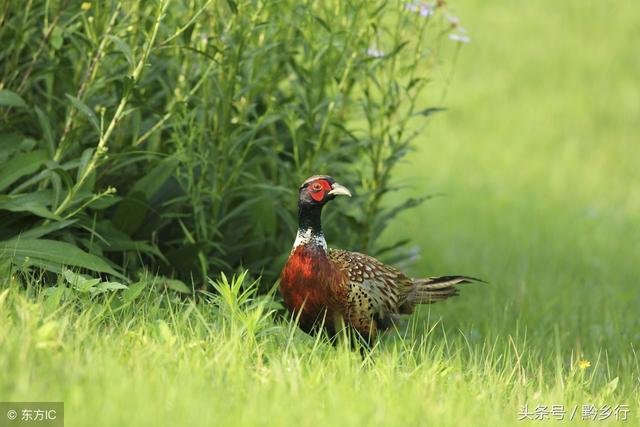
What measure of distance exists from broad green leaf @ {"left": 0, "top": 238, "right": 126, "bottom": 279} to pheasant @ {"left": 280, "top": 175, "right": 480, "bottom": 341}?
88 cm

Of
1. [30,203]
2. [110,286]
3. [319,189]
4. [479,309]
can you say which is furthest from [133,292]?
[479,309]

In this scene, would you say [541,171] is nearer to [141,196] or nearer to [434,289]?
[434,289]

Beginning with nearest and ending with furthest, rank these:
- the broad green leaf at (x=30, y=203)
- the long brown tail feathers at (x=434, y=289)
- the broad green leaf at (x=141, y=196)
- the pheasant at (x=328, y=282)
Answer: the pheasant at (x=328, y=282), the broad green leaf at (x=30, y=203), the long brown tail feathers at (x=434, y=289), the broad green leaf at (x=141, y=196)

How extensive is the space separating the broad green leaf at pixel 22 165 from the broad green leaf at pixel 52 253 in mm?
406

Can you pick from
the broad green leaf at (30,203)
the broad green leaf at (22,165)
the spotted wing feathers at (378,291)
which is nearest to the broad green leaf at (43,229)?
the broad green leaf at (30,203)

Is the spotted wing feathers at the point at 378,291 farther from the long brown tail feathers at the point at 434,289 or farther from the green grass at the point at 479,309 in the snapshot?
the green grass at the point at 479,309

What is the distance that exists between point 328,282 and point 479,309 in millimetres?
2573

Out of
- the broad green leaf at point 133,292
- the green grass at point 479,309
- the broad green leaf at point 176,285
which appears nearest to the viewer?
the green grass at point 479,309

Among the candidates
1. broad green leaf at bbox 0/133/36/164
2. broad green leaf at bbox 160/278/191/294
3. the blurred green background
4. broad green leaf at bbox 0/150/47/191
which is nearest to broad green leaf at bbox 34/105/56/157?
broad green leaf at bbox 0/150/47/191

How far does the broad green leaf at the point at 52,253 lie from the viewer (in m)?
5.38

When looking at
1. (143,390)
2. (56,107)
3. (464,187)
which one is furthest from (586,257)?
(143,390)

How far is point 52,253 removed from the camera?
542 centimetres

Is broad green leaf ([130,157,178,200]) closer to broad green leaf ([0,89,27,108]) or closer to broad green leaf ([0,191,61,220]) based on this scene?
broad green leaf ([0,191,61,220])

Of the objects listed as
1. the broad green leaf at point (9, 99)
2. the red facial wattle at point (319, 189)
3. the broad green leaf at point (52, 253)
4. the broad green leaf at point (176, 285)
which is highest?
the broad green leaf at point (9, 99)
